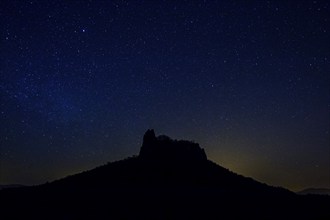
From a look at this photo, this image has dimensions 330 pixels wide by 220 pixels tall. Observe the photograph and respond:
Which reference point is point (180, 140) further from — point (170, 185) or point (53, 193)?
point (53, 193)

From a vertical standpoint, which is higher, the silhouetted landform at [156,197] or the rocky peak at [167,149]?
the rocky peak at [167,149]

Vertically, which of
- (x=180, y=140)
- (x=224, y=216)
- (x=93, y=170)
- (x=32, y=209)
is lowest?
(x=224, y=216)

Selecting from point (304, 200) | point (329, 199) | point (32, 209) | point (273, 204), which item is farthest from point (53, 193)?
point (329, 199)

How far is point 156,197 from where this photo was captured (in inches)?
1419

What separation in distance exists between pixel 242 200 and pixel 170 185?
36.4 feet

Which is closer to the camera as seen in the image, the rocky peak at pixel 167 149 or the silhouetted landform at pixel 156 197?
the silhouetted landform at pixel 156 197

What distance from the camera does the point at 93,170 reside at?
54.2 meters

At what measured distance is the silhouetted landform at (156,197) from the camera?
31625mm

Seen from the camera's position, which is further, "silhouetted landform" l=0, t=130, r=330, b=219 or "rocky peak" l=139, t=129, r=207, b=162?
"rocky peak" l=139, t=129, r=207, b=162

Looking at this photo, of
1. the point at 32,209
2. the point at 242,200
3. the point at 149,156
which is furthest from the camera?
the point at 149,156

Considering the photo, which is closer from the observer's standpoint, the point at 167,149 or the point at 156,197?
the point at 156,197

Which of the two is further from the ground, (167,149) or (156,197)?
(167,149)

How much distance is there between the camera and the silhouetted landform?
31.6m

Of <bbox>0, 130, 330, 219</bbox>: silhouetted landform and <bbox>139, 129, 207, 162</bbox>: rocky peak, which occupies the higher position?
<bbox>139, 129, 207, 162</bbox>: rocky peak
